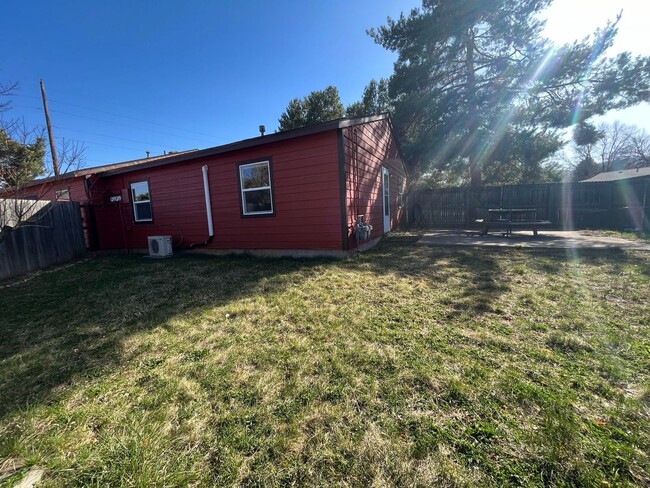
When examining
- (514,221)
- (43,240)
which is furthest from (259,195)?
(514,221)

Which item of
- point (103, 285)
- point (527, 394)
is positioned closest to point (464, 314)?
point (527, 394)

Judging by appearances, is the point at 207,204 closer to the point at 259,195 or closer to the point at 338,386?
the point at 259,195

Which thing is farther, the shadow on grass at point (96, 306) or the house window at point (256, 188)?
the house window at point (256, 188)

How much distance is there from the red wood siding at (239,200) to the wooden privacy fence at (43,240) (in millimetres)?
1167

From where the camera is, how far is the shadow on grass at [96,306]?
7.61 feet

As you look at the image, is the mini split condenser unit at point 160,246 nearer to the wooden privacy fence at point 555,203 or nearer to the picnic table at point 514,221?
the picnic table at point 514,221

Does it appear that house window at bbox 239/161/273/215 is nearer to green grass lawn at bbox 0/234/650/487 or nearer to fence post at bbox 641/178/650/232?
green grass lawn at bbox 0/234/650/487

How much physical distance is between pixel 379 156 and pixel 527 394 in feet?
26.8

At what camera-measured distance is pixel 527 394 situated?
6.05ft

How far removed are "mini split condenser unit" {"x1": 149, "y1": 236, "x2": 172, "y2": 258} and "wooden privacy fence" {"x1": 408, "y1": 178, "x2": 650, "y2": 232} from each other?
1071cm

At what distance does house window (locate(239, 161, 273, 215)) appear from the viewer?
6.71m

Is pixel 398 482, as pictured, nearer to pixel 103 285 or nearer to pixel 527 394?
pixel 527 394

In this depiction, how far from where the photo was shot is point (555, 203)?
11930mm

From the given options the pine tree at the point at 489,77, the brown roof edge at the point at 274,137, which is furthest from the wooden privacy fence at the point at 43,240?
the pine tree at the point at 489,77
